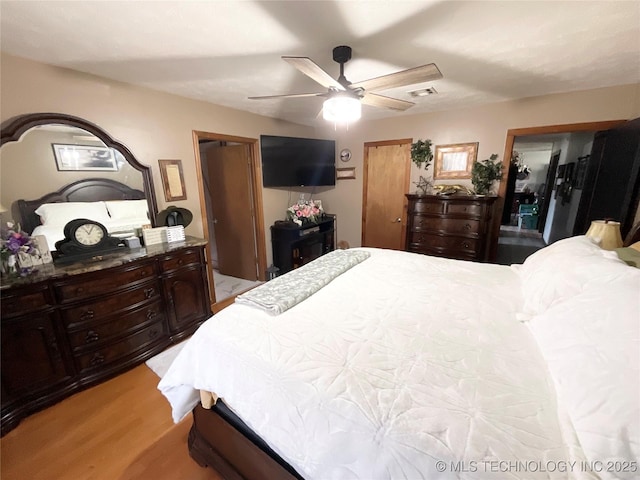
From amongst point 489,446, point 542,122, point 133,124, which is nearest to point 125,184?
point 133,124

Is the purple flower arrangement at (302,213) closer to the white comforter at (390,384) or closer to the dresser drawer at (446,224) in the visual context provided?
the dresser drawer at (446,224)

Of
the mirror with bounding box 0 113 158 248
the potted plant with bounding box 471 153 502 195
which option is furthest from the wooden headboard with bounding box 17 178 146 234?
the potted plant with bounding box 471 153 502 195

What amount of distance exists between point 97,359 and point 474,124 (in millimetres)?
4436

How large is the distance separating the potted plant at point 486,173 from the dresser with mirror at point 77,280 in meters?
3.21

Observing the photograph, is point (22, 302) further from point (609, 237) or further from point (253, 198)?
point (609, 237)

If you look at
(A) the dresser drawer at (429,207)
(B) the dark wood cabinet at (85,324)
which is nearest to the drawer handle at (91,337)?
(B) the dark wood cabinet at (85,324)

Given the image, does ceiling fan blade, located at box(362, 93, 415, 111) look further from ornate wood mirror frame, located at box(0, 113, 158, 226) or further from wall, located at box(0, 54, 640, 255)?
ornate wood mirror frame, located at box(0, 113, 158, 226)

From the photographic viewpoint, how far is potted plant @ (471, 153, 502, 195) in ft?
9.79

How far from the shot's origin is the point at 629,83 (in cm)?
234

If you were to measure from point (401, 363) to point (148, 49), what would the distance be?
2.33 m

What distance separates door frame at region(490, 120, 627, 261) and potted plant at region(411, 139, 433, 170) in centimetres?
84

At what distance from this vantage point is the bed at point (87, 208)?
5.91ft

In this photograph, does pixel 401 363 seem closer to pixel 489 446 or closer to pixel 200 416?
pixel 489 446

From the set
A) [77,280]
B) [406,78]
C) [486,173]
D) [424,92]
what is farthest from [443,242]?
[77,280]
